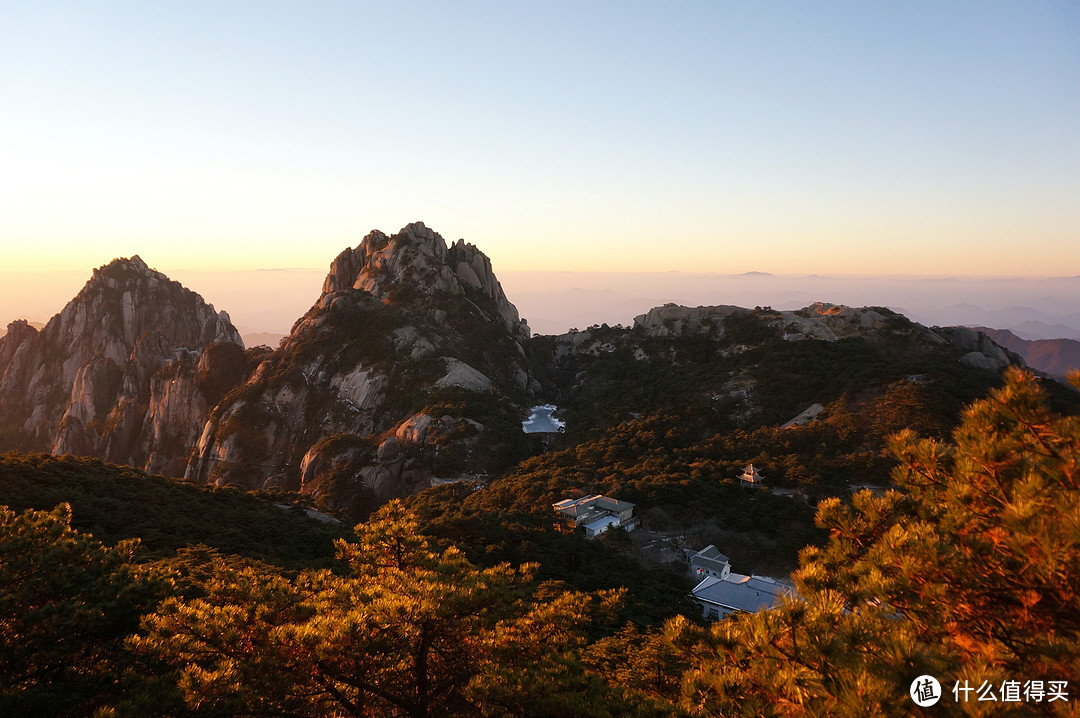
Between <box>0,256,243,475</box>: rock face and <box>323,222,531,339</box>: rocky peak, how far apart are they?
22172 mm

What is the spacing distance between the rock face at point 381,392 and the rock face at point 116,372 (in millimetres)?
13051

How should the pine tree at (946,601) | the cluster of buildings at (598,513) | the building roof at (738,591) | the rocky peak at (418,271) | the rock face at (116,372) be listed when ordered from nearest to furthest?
the pine tree at (946,601), the building roof at (738,591), the cluster of buildings at (598,513), the rock face at (116,372), the rocky peak at (418,271)

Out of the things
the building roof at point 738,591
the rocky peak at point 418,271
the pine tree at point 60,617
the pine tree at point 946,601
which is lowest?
the building roof at point 738,591

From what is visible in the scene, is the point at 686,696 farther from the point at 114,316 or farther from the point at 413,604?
the point at 114,316

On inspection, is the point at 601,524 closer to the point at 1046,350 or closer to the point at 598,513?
the point at 598,513

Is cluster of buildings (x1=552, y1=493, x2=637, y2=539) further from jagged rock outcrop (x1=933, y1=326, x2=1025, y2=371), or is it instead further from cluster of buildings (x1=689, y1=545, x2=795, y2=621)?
jagged rock outcrop (x1=933, y1=326, x2=1025, y2=371)

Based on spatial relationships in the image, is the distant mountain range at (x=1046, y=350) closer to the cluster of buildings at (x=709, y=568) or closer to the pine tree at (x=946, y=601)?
the cluster of buildings at (x=709, y=568)

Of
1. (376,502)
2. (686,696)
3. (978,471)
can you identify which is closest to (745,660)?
(686,696)

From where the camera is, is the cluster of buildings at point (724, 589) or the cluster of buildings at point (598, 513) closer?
the cluster of buildings at point (724, 589)

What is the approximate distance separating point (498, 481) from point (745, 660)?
37.7m

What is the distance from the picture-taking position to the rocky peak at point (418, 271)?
75.4 meters

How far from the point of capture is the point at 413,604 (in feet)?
20.1

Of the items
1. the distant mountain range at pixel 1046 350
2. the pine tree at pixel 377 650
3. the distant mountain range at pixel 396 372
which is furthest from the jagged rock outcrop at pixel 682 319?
the distant mountain range at pixel 1046 350

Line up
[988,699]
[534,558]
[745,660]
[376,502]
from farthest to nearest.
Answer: [376,502] → [534,558] → [745,660] → [988,699]
